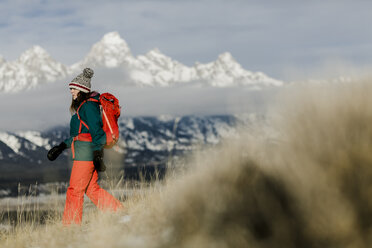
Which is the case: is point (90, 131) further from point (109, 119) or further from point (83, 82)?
point (83, 82)

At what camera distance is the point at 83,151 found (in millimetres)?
6473

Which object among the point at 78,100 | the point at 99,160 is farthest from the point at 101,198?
the point at 78,100

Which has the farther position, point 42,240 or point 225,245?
point 42,240

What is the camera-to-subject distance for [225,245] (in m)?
3.74

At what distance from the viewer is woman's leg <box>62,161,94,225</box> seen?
6461mm

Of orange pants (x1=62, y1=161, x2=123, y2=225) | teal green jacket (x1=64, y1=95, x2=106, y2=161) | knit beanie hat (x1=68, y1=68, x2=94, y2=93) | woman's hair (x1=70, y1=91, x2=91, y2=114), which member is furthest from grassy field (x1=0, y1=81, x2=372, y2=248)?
knit beanie hat (x1=68, y1=68, x2=94, y2=93)

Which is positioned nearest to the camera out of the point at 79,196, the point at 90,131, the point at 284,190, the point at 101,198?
the point at 284,190

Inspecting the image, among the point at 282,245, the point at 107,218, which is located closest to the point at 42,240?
the point at 107,218

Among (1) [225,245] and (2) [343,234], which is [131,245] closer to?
(1) [225,245]

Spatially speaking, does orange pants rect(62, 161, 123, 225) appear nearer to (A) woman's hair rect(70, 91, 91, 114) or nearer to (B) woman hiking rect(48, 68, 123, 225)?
(B) woman hiking rect(48, 68, 123, 225)

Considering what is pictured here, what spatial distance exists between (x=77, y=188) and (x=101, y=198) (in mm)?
400

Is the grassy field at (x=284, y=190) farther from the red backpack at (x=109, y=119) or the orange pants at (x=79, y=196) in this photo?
the red backpack at (x=109, y=119)

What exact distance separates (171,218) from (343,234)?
165 centimetres

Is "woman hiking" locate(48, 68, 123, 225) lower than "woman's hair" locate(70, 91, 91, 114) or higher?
lower
